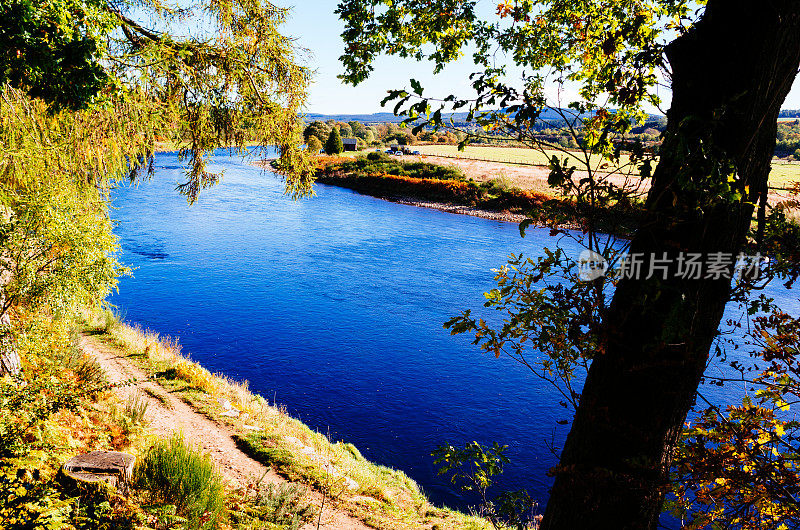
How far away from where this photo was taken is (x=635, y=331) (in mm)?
2859

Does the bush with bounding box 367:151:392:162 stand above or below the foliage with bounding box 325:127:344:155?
below

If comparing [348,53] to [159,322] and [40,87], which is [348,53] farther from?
[159,322]

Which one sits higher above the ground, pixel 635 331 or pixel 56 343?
pixel 635 331

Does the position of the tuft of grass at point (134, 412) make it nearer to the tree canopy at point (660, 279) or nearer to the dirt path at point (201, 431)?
the dirt path at point (201, 431)

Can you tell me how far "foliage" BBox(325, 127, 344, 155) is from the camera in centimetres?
6612

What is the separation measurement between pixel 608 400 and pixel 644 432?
25cm

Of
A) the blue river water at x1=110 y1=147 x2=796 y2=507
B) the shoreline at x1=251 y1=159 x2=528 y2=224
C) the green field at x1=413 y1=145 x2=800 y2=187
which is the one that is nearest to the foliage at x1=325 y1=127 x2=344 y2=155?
the green field at x1=413 y1=145 x2=800 y2=187

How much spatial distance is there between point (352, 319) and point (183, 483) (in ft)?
41.5

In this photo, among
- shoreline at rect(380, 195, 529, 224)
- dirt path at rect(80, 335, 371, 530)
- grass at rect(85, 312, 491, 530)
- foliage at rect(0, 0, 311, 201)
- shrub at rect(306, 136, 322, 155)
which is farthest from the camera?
shoreline at rect(380, 195, 529, 224)

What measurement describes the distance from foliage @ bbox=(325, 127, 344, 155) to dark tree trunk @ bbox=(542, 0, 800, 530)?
2583 inches

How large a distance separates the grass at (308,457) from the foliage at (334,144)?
56.5 meters

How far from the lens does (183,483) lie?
6043 millimetres

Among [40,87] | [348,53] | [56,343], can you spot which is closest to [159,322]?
[56,343]

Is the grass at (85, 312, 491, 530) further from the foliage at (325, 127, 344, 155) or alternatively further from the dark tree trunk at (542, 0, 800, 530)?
the foliage at (325, 127, 344, 155)
